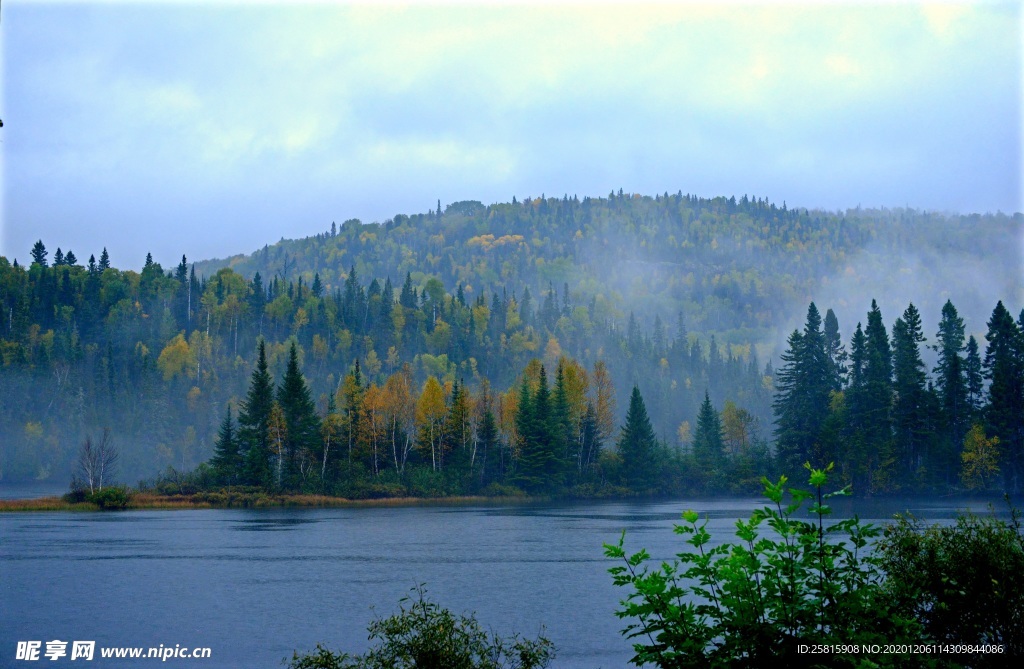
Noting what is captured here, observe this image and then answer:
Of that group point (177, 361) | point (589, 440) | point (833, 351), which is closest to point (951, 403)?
point (833, 351)

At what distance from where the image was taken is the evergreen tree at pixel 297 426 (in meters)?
106

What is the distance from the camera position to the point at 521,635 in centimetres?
3216

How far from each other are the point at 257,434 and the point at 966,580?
95578 mm

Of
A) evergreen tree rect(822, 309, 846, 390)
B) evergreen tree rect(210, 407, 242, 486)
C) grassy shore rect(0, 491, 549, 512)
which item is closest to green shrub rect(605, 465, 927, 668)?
grassy shore rect(0, 491, 549, 512)

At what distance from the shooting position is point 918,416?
111m

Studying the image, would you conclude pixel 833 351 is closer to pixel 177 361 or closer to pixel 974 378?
pixel 974 378

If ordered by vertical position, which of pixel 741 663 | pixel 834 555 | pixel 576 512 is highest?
pixel 834 555

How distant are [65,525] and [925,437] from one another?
9130cm

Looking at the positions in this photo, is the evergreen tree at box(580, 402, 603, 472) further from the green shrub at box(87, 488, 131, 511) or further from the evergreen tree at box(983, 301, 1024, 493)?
the green shrub at box(87, 488, 131, 511)

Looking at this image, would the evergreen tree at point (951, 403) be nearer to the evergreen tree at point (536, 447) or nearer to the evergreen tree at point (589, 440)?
the evergreen tree at point (589, 440)

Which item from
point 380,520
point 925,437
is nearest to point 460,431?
point 380,520

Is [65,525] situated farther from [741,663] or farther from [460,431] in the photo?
[741,663]

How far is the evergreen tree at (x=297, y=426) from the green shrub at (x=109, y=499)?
17.3 meters

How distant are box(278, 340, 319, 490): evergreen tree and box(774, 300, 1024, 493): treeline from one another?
194ft
